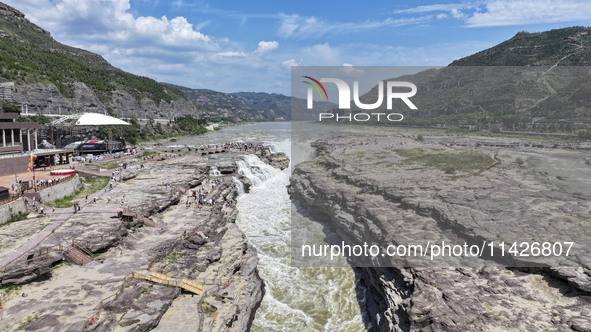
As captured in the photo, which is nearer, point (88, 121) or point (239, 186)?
point (239, 186)

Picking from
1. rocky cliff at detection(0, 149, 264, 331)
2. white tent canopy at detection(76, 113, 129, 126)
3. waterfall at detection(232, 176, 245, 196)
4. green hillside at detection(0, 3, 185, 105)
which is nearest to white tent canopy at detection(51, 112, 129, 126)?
white tent canopy at detection(76, 113, 129, 126)

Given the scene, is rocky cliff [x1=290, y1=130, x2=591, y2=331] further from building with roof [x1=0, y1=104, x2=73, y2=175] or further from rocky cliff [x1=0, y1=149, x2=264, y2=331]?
building with roof [x1=0, y1=104, x2=73, y2=175]

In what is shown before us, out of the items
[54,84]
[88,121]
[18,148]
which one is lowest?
[18,148]

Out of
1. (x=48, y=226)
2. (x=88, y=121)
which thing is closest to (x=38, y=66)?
(x=88, y=121)

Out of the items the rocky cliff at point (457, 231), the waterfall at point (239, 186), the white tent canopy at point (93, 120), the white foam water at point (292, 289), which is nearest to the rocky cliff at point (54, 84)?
the white tent canopy at point (93, 120)

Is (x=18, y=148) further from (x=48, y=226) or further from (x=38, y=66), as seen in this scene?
(x=38, y=66)

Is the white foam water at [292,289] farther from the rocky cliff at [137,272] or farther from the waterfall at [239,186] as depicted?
the waterfall at [239,186]

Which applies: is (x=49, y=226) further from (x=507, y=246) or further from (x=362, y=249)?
(x=507, y=246)

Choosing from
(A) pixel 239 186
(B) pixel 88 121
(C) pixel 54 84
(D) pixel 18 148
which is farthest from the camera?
(C) pixel 54 84
